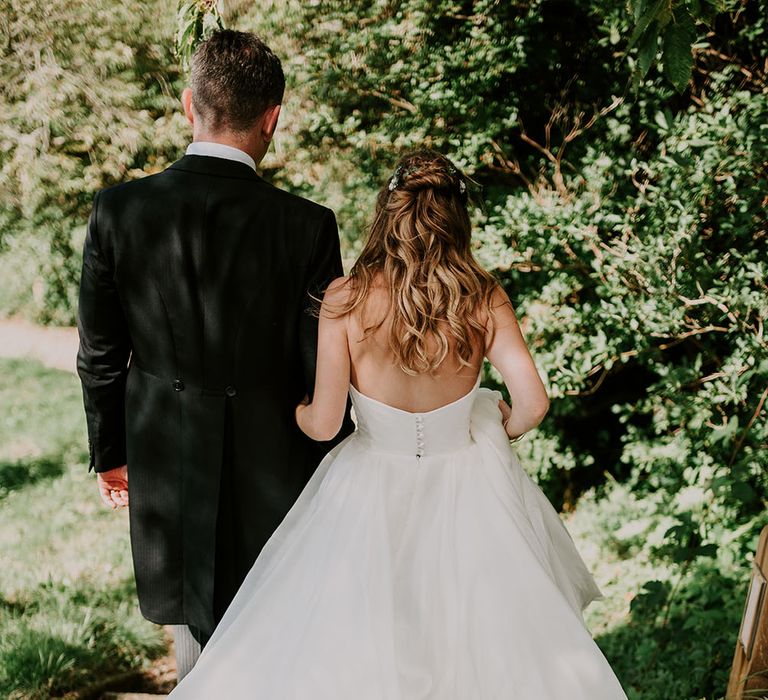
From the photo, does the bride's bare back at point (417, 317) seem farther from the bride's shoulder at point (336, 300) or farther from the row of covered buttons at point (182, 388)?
the row of covered buttons at point (182, 388)

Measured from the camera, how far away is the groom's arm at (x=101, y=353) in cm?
214

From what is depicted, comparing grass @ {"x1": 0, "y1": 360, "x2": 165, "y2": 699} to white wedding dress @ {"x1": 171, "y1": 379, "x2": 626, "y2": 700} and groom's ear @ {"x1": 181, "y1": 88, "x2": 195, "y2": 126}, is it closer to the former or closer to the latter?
white wedding dress @ {"x1": 171, "y1": 379, "x2": 626, "y2": 700}

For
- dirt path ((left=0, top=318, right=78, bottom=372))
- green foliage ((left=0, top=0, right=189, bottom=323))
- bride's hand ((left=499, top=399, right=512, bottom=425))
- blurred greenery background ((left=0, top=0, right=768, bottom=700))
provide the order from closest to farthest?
bride's hand ((left=499, top=399, right=512, bottom=425)) → blurred greenery background ((left=0, top=0, right=768, bottom=700)) → green foliage ((left=0, top=0, right=189, bottom=323)) → dirt path ((left=0, top=318, right=78, bottom=372))

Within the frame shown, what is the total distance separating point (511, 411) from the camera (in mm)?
2250

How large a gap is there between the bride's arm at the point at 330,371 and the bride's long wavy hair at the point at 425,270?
0.11 ft

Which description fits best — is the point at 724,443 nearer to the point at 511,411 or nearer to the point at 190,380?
the point at 511,411

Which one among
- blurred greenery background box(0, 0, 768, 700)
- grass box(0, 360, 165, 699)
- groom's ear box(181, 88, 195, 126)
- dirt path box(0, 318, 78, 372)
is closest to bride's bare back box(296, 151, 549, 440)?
groom's ear box(181, 88, 195, 126)

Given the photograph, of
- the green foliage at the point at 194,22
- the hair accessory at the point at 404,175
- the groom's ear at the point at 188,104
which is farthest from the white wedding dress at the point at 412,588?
the green foliage at the point at 194,22

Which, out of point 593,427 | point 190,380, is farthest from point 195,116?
point 593,427

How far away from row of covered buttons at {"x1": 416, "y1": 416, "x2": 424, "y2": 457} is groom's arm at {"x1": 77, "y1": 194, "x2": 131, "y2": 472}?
846 mm

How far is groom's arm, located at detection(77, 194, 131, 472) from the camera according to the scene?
214 cm

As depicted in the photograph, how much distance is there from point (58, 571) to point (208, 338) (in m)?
2.56

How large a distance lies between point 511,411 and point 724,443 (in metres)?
2.13

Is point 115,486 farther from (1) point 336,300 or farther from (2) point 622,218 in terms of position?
(2) point 622,218
